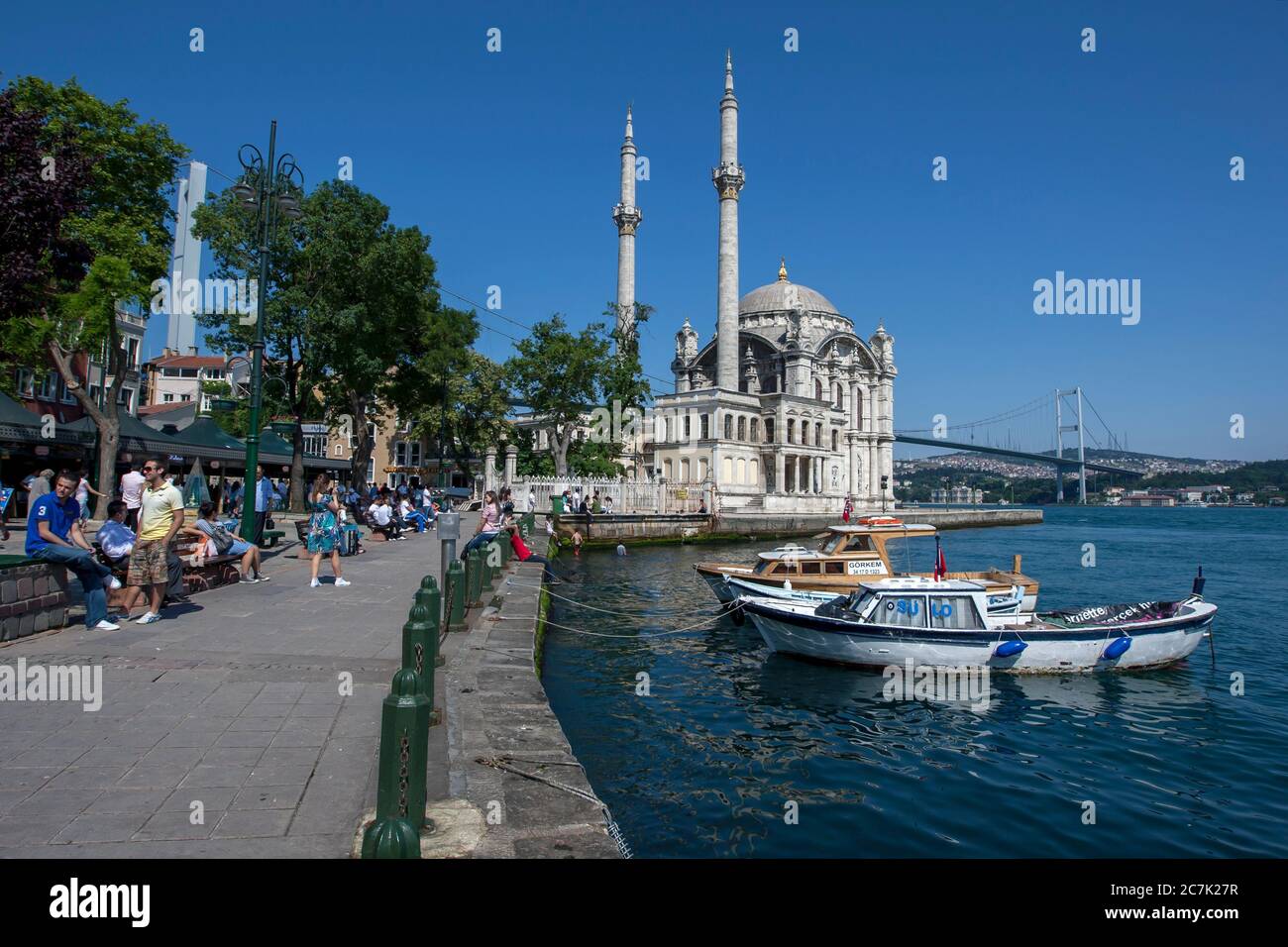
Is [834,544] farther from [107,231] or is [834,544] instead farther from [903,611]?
[107,231]

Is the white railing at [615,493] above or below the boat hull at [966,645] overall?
above

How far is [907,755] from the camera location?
1001cm

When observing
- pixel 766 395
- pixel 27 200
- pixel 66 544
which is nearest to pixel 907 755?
pixel 66 544

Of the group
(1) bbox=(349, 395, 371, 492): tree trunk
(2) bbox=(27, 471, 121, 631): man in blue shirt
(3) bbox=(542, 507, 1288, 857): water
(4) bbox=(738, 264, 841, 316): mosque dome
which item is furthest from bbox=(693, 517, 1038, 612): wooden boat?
(4) bbox=(738, 264, 841, 316): mosque dome

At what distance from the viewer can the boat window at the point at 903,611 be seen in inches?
540

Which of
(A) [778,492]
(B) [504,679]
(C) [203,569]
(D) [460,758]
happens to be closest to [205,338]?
(C) [203,569]

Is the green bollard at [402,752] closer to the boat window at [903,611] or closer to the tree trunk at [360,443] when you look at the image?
the boat window at [903,611]

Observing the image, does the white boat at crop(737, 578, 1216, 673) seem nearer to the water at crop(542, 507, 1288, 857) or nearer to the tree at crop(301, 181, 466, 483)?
the water at crop(542, 507, 1288, 857)

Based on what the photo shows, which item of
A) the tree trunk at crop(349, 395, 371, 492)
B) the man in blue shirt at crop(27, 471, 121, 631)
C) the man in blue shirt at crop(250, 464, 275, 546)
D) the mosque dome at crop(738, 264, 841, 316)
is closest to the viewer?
the man in blue shirt at crop(27, 471, 121, 631)

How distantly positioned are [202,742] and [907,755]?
8.01 m

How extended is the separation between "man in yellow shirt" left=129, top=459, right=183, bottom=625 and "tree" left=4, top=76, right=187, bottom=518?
12394 mm

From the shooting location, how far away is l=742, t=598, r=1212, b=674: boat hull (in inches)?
534

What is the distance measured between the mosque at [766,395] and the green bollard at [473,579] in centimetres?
4202

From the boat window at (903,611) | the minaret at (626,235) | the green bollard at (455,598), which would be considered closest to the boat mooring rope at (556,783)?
the green bollard at (455,598)
